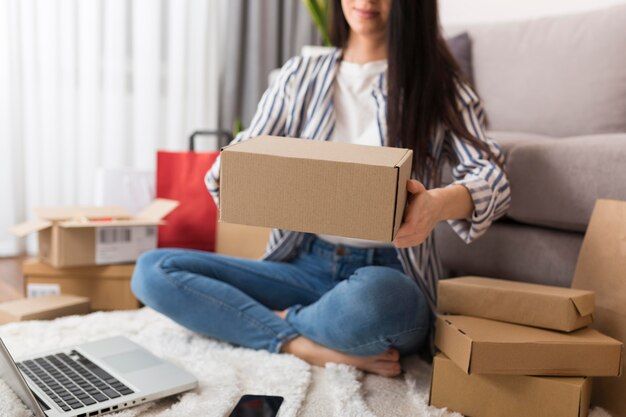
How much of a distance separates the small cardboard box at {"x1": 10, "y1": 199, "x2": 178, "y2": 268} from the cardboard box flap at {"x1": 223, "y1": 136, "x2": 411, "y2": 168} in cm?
80

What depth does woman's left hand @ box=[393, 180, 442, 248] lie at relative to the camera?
943mm

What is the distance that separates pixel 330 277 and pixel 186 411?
0.44m

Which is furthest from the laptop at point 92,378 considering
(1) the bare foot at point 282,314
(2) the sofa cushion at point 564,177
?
(2) the sofa cushion at point 564,177

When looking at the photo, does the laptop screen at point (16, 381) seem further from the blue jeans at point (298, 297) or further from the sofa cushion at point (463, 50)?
the sofa cushion at point (463, 50)

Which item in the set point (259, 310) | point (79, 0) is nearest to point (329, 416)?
point (259, 310)

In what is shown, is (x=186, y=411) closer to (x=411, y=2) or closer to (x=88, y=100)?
(x=411, y=2)

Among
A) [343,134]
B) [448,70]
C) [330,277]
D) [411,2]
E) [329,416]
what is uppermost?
[411,2]

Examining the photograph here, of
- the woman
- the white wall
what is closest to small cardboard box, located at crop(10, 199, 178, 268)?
the woman

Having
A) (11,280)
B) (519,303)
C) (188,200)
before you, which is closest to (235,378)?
(519,303)

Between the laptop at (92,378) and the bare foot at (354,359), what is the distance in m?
0.24

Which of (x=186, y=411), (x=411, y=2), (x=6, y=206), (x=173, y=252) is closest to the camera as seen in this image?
(x=186, y=411)

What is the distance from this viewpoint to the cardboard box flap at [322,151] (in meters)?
0.84

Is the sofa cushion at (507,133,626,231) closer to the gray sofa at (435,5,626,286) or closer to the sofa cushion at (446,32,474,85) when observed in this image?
the gray sofa at (435,5,626,286)

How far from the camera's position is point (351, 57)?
1.35 metres
